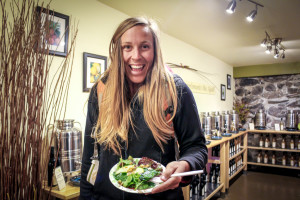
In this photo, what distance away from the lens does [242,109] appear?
5.88m

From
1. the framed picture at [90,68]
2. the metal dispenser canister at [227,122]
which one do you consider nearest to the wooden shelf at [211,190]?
the metal dispenser canister at [227,122]

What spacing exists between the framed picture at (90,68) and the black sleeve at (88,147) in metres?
1.08

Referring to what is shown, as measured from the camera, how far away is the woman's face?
947 millimetres

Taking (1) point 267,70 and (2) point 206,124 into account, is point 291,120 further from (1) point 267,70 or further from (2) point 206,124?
(2) point 206,124

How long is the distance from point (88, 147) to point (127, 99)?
289mm

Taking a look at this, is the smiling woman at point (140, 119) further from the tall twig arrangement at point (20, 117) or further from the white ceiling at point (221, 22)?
the white ceiling at point (221, 22)

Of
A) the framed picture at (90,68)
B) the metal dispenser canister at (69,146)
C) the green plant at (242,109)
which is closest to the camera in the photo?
the metal dispenser canister at (69,146)

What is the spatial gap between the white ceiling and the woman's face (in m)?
1.43

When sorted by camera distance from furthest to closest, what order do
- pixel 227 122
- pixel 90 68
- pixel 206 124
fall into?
1. pixel 227 122
2. pixel 206 124
3. pixel 90 68

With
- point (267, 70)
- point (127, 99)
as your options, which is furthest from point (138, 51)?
point (267, 70)

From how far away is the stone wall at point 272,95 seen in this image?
538cm

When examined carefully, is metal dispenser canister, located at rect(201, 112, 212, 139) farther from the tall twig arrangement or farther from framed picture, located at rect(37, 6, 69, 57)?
the tall twig arrangement

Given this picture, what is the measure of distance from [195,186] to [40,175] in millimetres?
2181

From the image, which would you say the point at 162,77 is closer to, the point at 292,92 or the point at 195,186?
the point at 195,186
